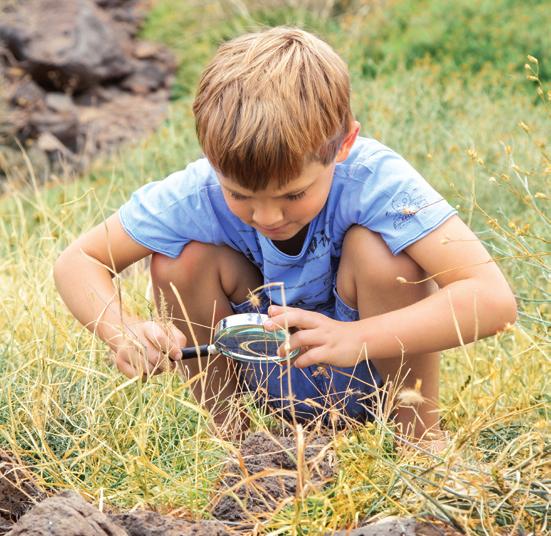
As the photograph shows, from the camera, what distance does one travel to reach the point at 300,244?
8.45ft

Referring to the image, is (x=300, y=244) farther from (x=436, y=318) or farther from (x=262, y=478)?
(x=262, y=478)

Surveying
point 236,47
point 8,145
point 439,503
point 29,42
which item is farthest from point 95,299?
point 29,42

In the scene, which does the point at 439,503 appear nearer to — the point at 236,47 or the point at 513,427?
the point at 513,427

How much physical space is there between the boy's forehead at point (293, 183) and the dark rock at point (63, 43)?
198 inches

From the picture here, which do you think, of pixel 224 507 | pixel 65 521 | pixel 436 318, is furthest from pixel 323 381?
pixel 65 521

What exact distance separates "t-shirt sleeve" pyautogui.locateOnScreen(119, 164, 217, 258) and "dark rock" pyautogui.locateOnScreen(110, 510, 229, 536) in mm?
846

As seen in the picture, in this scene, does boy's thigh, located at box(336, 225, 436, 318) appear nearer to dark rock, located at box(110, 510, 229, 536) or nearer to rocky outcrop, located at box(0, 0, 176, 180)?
dark rock, located at box(110, 510, 229, 536)

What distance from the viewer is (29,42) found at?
273 inches

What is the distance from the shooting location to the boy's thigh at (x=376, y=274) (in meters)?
→ 2.38

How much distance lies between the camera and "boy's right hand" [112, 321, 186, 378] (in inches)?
89.0

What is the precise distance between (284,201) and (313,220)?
0.27m

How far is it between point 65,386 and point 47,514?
2.50 feet

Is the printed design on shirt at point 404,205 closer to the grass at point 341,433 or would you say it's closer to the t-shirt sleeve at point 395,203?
the t-shirt sleeve at point 395,203

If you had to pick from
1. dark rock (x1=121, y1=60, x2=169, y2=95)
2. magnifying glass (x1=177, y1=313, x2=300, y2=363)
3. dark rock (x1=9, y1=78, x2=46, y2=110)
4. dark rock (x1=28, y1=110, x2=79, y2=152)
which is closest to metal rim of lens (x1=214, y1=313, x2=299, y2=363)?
magnifying glass (x1=177, y1=313, x2=300, y2=363)
